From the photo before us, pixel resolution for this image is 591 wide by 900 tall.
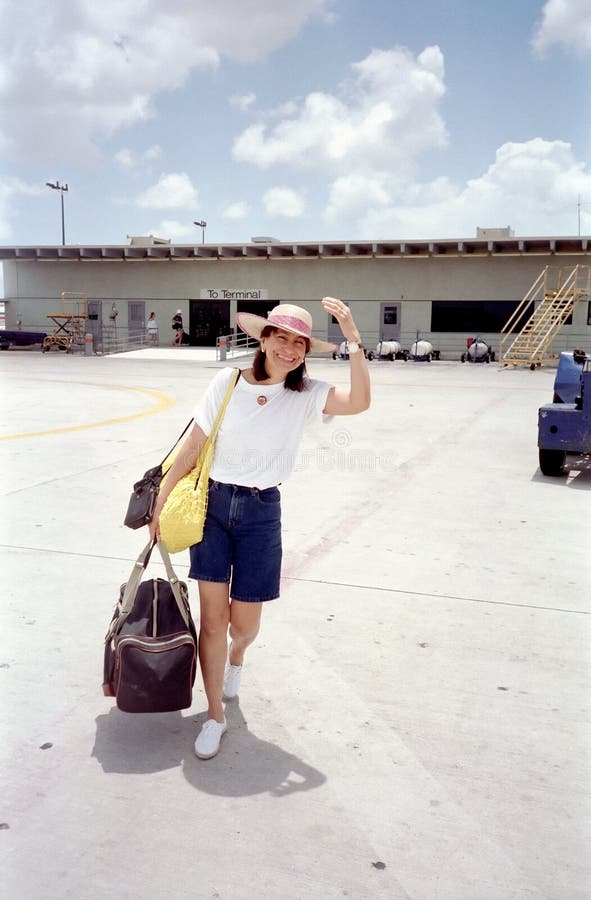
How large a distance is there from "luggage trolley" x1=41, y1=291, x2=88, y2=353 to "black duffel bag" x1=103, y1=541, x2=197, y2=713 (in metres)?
35.0

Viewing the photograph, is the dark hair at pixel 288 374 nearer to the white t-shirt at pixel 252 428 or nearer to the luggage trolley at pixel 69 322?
the white t-shirt at pixel 252 428

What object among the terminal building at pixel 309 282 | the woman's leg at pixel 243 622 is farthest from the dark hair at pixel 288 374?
the terminal building at pixel 309 282

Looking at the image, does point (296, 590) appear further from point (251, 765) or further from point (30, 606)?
point (251, 765)

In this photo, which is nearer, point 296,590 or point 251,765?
point 251,765

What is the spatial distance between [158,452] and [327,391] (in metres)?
6.53

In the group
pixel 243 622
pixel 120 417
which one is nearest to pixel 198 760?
pixel 243 622

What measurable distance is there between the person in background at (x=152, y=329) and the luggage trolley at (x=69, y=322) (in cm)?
324

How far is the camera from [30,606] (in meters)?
4.56

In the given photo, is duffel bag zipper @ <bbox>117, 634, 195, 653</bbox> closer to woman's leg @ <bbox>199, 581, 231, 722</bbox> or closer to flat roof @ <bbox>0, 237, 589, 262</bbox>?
woman's leg @ <bbox>199, 581, 231, 722</bbox>

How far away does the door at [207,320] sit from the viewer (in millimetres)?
40656

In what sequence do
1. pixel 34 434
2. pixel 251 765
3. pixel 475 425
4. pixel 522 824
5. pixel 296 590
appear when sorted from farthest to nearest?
pixel 475 425 → pixel 34 434 → pixel 296 590 → pixel 251 765 → pixel 522 824

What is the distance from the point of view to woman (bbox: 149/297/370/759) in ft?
10.3

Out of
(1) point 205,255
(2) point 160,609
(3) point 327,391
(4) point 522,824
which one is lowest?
(4) point 522,824

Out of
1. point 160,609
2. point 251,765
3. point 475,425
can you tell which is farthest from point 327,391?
point 475,425
